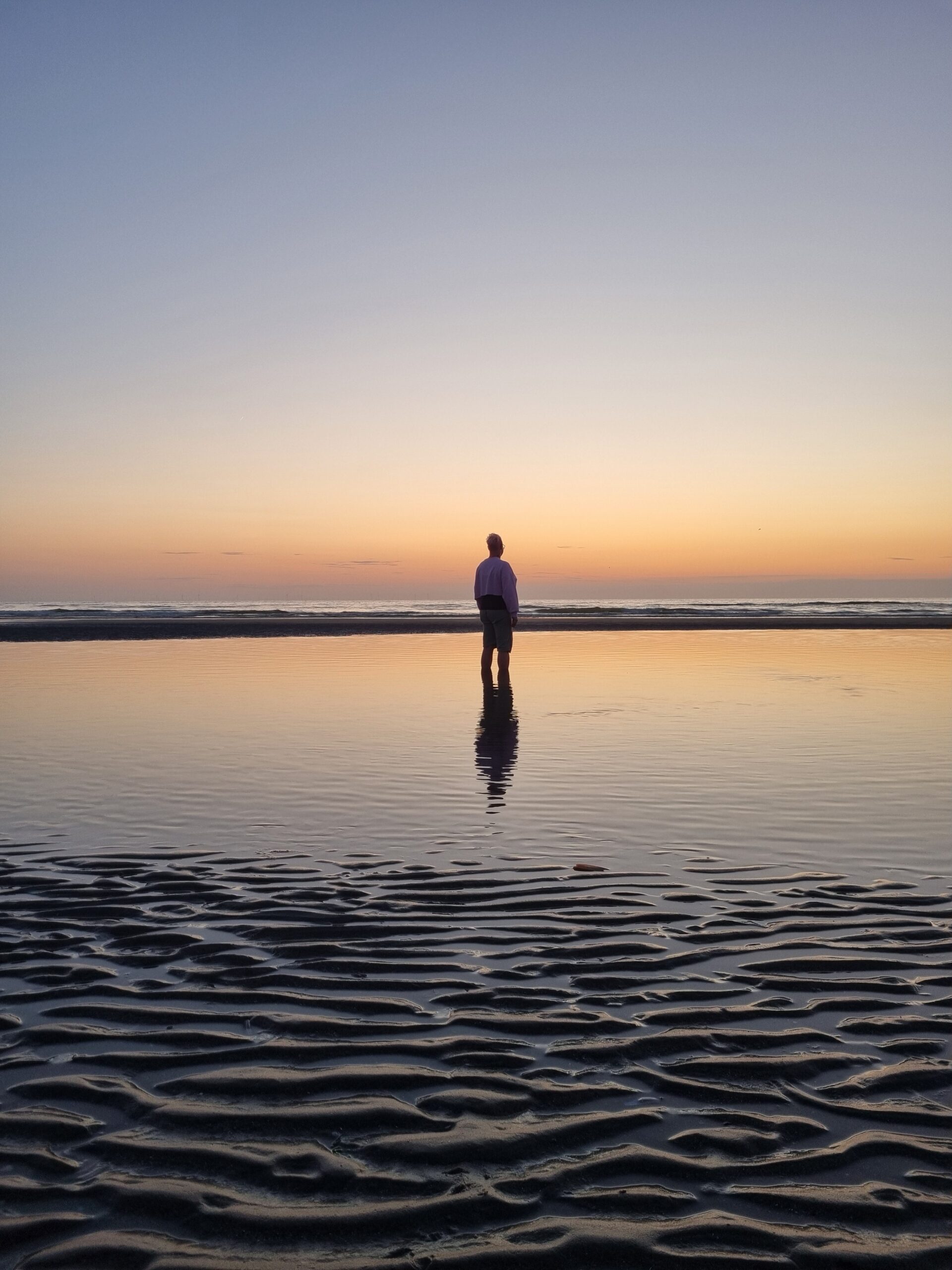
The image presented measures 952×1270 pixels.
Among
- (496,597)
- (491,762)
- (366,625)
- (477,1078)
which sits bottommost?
(477,1078)

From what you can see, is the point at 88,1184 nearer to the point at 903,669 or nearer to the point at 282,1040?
the point at 282,1040

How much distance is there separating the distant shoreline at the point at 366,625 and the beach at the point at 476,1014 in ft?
89.6

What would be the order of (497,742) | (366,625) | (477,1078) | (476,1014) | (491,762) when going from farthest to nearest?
(366,625), (497,742), (491,762), (476,1014), (477,1078)

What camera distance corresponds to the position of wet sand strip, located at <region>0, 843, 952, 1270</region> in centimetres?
266

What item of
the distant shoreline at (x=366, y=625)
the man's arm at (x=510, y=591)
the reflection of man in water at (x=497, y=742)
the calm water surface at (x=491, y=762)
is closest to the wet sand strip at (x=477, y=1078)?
the calm water surface at (x=491, y=762)

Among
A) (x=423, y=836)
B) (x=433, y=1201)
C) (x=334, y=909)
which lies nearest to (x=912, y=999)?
(x=433, y=1201)

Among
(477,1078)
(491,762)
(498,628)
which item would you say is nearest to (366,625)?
(498,628)

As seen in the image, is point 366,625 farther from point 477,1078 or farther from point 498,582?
point 477,1078

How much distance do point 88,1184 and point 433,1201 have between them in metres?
0.96

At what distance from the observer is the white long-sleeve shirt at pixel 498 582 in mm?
17219

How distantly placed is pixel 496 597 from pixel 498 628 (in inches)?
26.6

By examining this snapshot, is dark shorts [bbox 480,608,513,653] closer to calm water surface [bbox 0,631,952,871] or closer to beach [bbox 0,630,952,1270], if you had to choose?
calm water surface [bbox 0,631,952,871]

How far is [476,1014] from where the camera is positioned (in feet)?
13.2

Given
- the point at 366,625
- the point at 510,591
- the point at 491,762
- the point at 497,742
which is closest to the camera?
the point at 491,762
